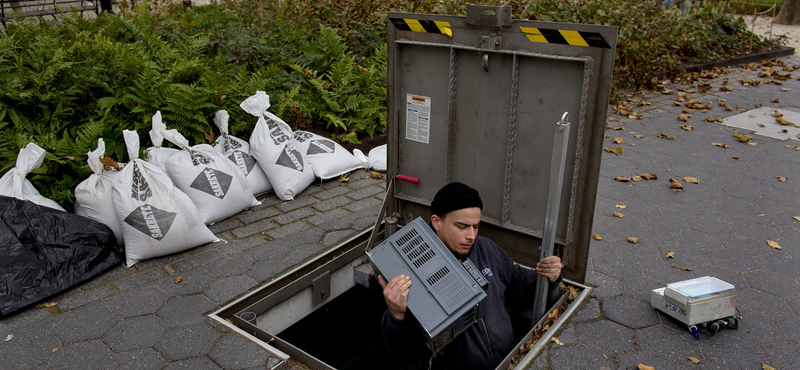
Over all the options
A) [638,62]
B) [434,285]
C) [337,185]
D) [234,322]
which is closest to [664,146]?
[638,62]

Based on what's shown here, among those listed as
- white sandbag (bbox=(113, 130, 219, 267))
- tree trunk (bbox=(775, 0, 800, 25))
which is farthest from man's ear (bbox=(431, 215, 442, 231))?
tree trunk (bbox=(775, 0, 800, 25))

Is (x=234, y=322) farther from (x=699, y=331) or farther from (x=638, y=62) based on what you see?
(x=638, y=62)

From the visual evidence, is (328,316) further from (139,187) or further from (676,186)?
(676,186)

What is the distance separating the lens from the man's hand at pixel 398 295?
2.81m

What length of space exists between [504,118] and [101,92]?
382 centimetres

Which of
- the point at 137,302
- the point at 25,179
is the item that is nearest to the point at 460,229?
the point at 137,302

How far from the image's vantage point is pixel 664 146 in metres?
6.80

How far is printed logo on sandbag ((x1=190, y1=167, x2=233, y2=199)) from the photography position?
4.48 meters

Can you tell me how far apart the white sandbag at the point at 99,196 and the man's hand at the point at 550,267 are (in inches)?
110

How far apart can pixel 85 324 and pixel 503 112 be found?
267 cm

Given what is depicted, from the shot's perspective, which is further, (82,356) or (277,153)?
(277,153)

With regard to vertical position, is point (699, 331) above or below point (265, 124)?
below

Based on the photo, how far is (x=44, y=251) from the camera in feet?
11.9

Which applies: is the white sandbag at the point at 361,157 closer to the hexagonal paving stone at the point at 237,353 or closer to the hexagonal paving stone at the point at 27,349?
the hexagonal paving stone at the point at 237,353
